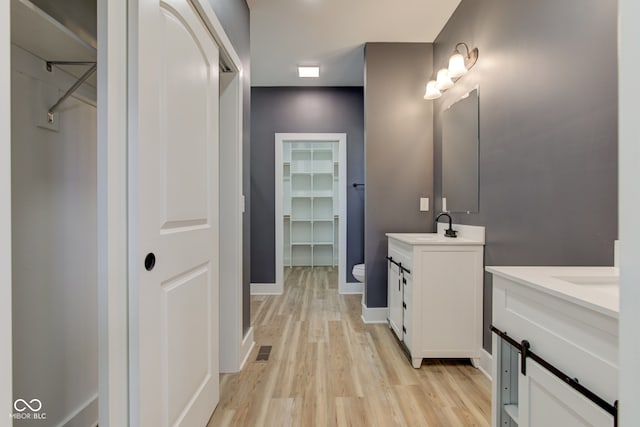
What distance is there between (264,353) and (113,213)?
1.77m

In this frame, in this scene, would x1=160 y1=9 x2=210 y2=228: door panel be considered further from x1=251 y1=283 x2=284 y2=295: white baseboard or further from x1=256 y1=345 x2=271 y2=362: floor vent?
x1=251 y1=283 x2=284 y2=295: white baseboard

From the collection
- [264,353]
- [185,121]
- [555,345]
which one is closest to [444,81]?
[185,121]

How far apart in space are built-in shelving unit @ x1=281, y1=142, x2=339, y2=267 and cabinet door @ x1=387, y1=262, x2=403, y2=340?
3.02m

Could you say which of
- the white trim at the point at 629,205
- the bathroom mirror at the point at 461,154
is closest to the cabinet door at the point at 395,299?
the bathroom mirror at the point at 461,154

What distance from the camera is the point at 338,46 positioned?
299cm

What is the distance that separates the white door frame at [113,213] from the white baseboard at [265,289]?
301 cm

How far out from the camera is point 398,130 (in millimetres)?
2926

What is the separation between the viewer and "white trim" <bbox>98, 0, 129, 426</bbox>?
0.85 metres

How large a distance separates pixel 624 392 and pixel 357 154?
12.0ft

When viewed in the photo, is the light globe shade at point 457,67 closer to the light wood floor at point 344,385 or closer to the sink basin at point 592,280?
the sink basin at point 592,280

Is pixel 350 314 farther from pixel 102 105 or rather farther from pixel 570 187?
pixel 102 105

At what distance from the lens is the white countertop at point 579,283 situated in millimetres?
703

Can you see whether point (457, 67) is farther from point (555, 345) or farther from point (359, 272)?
point (359, 272)

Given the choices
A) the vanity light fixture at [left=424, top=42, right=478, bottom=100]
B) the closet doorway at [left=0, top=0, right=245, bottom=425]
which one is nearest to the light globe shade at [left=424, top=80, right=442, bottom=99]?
the vanity light fixture at [left=424, top=42, right=478, bottom=100]
